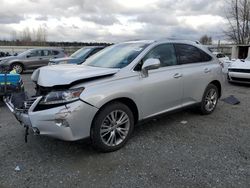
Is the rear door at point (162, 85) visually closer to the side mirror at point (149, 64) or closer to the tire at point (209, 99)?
the side mirror at point (149, 64)

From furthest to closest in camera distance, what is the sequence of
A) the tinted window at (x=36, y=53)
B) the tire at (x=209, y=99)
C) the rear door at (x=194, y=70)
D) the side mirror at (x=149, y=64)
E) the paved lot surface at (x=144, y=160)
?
the tinted window at (x=36, y=53) → the tire at (x=209, y=99) → the rear door at (x=194, y=70) → the side mirror at (x=149, y=64) → the paved lot surface at (x=144, y=160)

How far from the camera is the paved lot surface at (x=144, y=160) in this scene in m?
3.10

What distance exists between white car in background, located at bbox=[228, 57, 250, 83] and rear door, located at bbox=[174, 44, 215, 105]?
4.44m

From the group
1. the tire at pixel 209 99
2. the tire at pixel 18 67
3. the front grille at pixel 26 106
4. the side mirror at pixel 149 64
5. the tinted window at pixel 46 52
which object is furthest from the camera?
the tinted window at pixel 46 52

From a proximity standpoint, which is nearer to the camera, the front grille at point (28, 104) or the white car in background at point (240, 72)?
the front grille at point (28, 104)

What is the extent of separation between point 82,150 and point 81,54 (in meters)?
8.44

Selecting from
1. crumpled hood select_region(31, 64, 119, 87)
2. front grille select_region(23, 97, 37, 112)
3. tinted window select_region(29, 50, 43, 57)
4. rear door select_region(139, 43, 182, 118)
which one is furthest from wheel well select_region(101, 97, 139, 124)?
tinted window select_region(29, 50, 43, 57)

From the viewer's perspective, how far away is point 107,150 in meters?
3.78

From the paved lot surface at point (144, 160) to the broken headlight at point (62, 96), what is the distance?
633 mm

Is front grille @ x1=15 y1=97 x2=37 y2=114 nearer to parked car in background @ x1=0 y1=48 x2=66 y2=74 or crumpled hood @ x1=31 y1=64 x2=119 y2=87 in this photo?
crumpled hood @ x1=31 y1=64 x2=119 y2=87

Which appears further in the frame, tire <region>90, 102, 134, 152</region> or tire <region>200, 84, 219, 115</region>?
tire <region>200, 84, 219, 115</region>

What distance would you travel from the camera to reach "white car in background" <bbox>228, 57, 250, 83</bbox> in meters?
9.24

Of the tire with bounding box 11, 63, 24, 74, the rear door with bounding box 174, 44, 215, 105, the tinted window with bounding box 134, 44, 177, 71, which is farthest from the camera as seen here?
the tire with bounding box 11, 63, 24, 74

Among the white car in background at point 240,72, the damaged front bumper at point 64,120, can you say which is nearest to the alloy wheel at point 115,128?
the damaged front bumper at point 64,120
